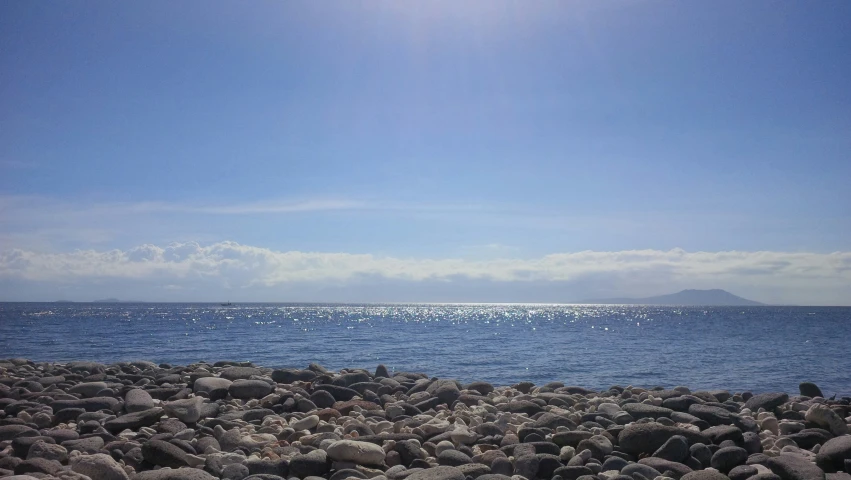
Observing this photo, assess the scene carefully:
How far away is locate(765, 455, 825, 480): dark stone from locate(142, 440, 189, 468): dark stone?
7.92 m

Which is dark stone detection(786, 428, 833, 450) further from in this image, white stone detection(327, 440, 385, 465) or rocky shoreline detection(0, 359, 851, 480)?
white stone detection(327, 440, 385, 465)

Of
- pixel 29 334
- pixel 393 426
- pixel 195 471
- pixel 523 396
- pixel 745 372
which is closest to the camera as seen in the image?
pixel 195 471

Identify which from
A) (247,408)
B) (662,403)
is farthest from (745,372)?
(247,408)

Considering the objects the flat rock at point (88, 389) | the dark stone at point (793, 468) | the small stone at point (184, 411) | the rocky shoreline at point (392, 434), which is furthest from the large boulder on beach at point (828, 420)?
the flat rock at point (88, 389)

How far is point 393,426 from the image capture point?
10891mm

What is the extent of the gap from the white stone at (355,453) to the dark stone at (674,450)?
4.06 metres

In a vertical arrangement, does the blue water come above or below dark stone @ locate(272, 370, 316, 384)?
below

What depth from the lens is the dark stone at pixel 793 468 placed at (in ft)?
27.0

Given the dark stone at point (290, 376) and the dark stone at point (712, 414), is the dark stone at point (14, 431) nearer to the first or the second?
the dark stone at point (290, 376)

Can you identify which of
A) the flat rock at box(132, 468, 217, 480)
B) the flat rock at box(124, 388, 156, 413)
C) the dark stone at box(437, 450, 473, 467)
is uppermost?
the flat rock at box(124, 388, 156, 413)

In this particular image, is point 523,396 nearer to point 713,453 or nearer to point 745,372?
point 713,453

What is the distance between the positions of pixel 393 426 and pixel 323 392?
8.77 ft

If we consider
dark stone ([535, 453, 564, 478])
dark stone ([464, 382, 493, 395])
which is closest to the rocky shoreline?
dark stone ([535, 453, 564, 478])

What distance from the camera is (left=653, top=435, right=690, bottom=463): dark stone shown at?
Answer: 9.20 metres
